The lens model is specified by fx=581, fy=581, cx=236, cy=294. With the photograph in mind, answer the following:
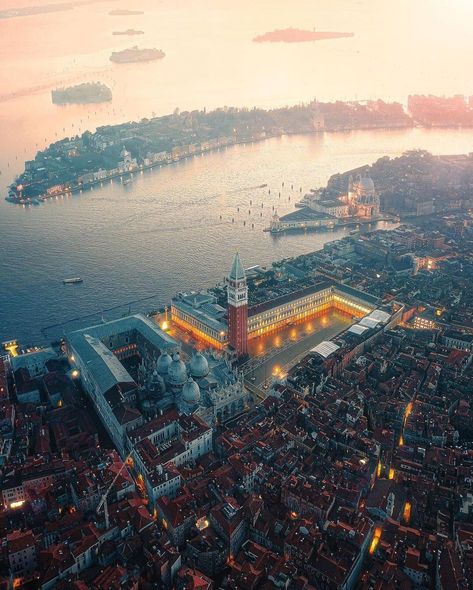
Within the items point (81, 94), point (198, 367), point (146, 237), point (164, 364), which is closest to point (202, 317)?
point (164, 364)


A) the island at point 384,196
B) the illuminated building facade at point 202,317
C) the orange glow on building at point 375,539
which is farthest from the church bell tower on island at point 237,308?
the island at point 384,196

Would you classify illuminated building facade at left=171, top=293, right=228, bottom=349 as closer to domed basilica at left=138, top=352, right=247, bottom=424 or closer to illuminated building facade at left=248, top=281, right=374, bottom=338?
illuminated building facade at left=248, top=281, right=374, bottom=338

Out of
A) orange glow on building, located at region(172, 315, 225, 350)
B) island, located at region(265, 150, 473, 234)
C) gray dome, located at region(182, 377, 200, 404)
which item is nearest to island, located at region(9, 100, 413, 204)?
island, located at region(265, 150, 473, 234)

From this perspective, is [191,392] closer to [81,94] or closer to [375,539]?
[375,539]

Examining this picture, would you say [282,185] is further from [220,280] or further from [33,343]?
[33,343]

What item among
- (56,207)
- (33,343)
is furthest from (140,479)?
(56,207)

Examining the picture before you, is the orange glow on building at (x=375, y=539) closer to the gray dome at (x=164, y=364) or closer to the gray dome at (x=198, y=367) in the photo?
the gray dome at (x=198, y=367)
